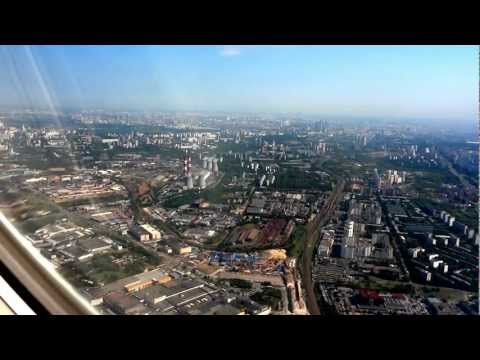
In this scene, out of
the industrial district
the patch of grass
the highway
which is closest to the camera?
the industrial district

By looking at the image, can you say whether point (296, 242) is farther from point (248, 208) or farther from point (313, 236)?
point (248, 208)

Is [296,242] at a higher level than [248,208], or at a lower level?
lower

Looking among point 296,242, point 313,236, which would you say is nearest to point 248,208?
point 296,242

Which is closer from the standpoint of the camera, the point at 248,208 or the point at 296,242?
the point at 296,242

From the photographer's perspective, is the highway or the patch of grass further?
the patch of grass

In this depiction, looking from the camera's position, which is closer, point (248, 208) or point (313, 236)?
point (313, 236)

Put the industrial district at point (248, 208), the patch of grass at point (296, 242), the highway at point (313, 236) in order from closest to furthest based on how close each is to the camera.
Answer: the industrial district at point (248, 208) → the highway at point (313, 236) → the patch of grass at point (296, 242)

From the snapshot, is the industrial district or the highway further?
the highway

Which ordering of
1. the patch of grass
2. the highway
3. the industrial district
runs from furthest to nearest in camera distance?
the patch of grass, the highway, the industrial district

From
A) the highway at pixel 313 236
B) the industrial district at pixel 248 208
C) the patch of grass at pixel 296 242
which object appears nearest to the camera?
the industrial district at pixel 248 208
